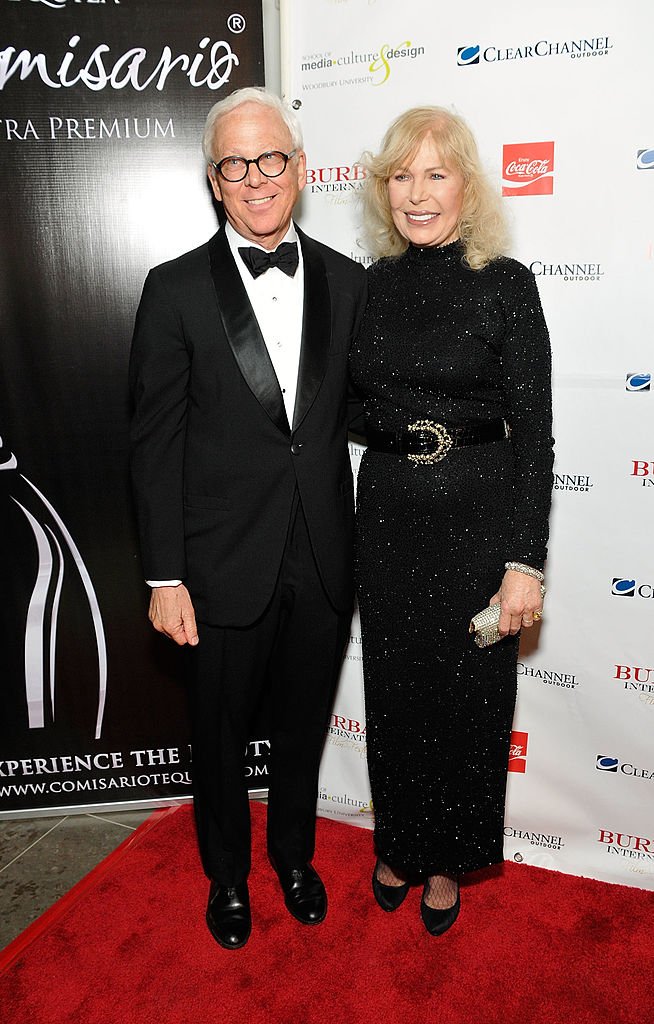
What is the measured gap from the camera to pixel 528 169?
2260 mm

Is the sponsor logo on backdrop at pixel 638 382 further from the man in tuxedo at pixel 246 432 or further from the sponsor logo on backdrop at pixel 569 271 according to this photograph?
the man in tuxedo at pixel 246 432

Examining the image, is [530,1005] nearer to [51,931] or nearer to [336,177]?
[51,931]

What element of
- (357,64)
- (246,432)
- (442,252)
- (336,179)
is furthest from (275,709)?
(357,64)

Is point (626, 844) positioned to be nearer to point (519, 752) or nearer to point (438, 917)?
point (519, 752)

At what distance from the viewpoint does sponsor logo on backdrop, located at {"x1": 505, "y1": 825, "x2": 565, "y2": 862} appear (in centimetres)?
271

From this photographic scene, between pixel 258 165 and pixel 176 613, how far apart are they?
109 cm

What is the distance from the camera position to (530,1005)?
7.04ft

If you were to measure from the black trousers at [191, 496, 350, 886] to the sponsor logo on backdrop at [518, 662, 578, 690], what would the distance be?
0.63 m

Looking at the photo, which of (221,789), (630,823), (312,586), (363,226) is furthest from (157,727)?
(363,226)

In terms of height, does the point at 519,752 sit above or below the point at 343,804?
above

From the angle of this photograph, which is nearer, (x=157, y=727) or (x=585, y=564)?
(x=585, y=564)

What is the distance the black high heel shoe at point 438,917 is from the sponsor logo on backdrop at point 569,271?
178 cm

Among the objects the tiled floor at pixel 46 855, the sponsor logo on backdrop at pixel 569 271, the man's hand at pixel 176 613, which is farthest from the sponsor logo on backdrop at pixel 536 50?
the tiled floor at pixel 46 855

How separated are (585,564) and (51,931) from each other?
186 centimetres
